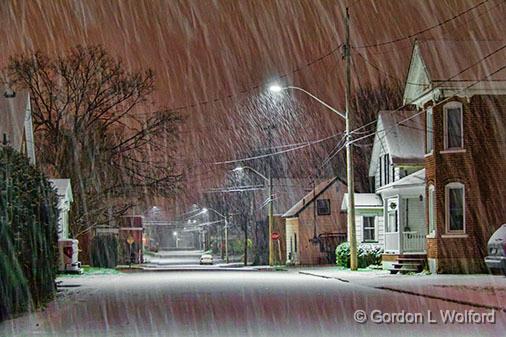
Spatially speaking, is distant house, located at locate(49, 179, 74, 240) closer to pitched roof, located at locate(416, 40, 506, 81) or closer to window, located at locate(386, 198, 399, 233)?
window, located at locate(386, 198, 399, 233)

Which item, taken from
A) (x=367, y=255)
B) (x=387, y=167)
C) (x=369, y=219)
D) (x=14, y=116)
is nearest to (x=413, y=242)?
(x=367, y=255)

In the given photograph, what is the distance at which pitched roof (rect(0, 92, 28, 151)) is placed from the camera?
41694mm

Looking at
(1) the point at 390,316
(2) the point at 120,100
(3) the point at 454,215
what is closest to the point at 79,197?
(2) the point at 120,100

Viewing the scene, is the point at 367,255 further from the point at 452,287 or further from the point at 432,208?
the point at 452,287

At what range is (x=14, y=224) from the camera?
18906 millimetres

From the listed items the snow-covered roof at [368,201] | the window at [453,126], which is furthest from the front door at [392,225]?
the snow-covered roof at [368,201]

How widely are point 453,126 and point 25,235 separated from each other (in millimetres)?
20532

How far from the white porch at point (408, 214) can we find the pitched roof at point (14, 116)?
58.8ft

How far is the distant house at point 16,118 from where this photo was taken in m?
41.8

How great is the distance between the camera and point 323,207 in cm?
6694

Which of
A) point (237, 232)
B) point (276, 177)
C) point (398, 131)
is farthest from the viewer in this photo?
point (237, 232)

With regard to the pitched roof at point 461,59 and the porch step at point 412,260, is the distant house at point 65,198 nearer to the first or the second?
the porch step at point 412,260

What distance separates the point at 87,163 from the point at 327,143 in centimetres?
3205

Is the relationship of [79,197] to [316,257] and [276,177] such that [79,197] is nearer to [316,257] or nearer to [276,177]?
[316,257]
